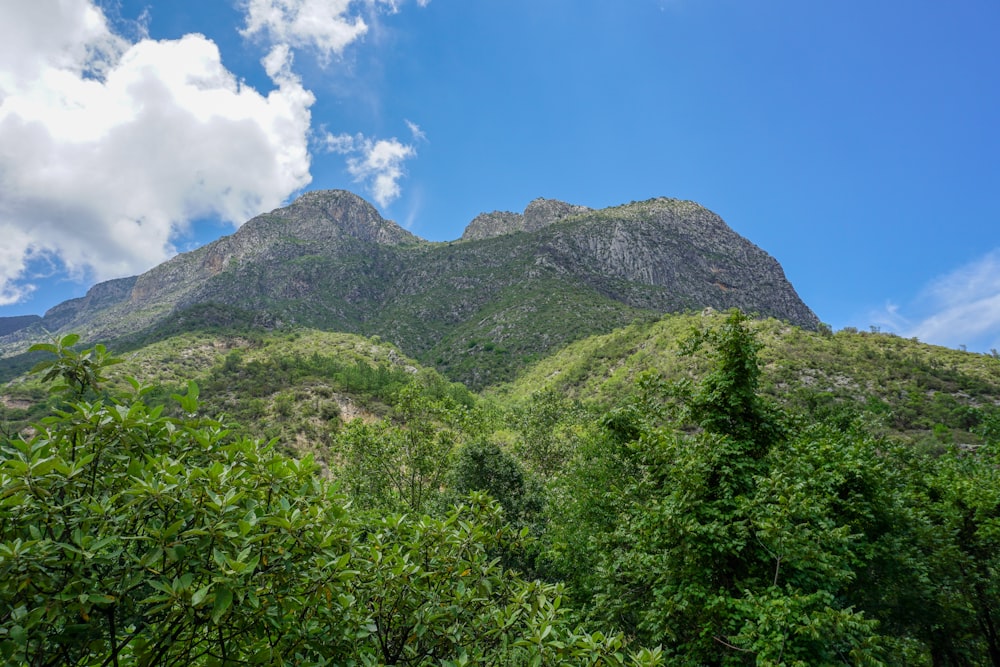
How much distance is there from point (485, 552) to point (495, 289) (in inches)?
5609

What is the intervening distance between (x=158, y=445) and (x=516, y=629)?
3308 millimetres

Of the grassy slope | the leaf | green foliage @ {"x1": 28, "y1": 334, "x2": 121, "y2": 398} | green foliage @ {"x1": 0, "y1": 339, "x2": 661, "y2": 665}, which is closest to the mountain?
the grassy slope

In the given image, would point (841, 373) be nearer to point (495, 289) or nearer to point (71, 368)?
point (71, 368)

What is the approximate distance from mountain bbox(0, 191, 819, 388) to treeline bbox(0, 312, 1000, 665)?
9119cm

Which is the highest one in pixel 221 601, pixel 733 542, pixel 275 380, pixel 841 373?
pixel 841 373

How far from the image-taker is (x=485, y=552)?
14.0ft

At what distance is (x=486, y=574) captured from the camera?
410cm

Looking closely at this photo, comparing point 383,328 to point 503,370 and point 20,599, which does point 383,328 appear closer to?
point 503,370

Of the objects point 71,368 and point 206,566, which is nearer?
point 206,566

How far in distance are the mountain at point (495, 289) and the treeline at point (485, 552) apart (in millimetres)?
91187

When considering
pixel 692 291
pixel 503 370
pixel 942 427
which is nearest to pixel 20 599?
pixel 942 427

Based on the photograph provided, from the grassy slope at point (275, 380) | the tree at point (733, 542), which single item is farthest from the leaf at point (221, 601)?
the grassy slope at point (275, 380)

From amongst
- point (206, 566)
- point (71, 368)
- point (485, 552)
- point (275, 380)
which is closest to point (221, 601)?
point (206, 566)

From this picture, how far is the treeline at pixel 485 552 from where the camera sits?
8.67 feet
